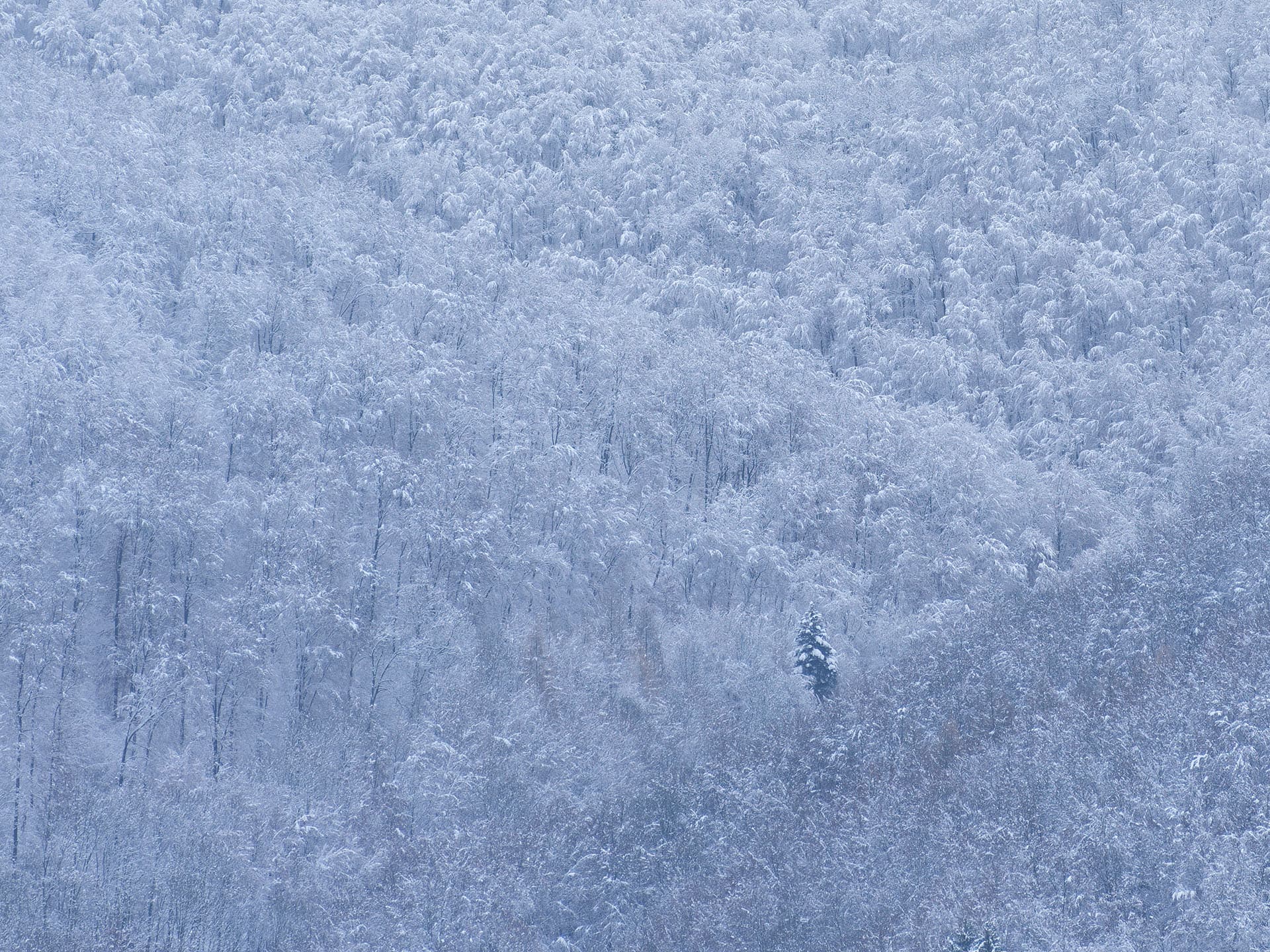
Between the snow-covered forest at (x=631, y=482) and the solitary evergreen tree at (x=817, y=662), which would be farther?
the solitary evergreen tree at (x=817, y=662)

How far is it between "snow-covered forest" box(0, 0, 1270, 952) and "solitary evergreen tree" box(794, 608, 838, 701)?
170mm

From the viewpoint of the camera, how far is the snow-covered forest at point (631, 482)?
77.0ft

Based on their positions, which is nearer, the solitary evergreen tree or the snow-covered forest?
the snow-covered forest

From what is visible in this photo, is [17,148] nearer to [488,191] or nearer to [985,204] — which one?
[488,191]

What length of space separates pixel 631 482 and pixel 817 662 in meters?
7.95

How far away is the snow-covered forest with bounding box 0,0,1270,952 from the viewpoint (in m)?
23.5

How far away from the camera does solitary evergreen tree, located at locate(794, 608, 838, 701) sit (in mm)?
27438

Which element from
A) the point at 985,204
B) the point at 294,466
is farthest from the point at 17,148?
the point at 985,204

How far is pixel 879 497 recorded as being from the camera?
103 ft

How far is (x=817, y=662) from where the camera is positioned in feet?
90.1

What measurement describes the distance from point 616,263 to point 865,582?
47.3 feet

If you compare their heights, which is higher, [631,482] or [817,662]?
[631,482]

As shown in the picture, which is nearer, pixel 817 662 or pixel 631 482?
pixel 817 662

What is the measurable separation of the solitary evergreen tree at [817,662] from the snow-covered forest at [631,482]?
170 millimetres
